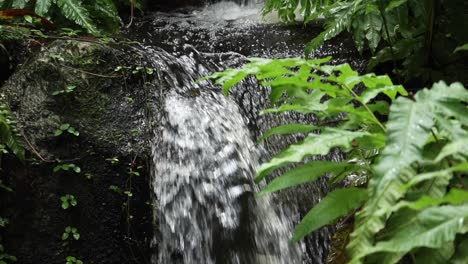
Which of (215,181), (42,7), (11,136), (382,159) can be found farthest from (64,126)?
(382,159)

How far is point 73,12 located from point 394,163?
3.14 metres

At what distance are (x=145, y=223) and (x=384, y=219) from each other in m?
1.77

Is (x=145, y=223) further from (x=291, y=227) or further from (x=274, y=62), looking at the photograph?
(x=274, y=62)

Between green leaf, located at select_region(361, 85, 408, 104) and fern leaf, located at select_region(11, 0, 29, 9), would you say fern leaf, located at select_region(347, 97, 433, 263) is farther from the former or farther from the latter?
fern leaf, located at select_region(11, 0, 29, 9)

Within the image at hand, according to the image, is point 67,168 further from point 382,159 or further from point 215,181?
point 382,159

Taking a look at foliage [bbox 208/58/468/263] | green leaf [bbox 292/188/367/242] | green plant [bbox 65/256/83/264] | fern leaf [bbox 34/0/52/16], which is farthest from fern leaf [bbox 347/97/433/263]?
fern leaf [bbox 34/0/52/16]

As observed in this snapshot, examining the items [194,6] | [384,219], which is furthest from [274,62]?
[194,6]

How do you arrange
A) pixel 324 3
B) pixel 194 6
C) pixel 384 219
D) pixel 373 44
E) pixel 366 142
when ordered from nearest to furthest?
pixel 384 219
pixel 366 142
pixel 373 44
pixel 324 3
pixel 194 6

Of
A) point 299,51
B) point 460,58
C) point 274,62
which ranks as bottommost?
point 299,51

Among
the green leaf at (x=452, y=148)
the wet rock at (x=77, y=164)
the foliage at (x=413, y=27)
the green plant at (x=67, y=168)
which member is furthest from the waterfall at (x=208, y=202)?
the green leaf at (x=452, y=148)

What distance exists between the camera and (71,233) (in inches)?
98.8

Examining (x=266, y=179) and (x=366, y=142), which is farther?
(x=266, y=179)

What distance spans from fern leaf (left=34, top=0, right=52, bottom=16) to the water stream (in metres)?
0.88

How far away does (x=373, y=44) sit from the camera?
10.9ft
